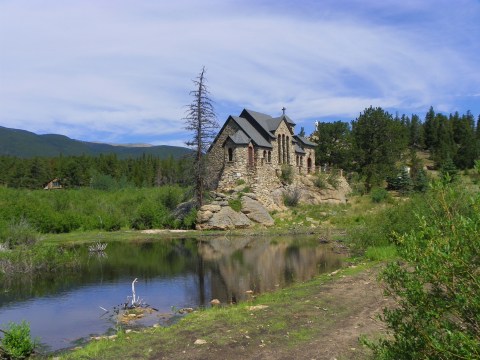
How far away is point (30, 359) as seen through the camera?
39.3ft

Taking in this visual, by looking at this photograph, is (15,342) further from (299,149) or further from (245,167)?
(299,149)

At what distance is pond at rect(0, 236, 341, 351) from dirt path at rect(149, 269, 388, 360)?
410 centimetres

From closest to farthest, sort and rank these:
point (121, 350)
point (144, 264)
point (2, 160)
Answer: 1. point (121, 350)
2. point (144, 264)
3. point (2, 160)

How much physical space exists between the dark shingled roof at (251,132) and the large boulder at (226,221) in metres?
10.8

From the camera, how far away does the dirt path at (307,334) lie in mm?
10766

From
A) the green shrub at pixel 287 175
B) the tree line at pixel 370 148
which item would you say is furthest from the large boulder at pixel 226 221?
the tree line at pixel 370 148

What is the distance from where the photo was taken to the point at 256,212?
47875mm

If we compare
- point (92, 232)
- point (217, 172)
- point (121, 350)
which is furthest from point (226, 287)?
point (217, 172)

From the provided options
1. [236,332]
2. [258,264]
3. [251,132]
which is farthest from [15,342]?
[251,132]

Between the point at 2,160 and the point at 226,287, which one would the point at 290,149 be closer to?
the point at 226,287

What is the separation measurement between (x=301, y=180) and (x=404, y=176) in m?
18.2

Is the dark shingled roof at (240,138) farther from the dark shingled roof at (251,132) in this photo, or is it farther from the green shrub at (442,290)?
the green shrub at (442,290)

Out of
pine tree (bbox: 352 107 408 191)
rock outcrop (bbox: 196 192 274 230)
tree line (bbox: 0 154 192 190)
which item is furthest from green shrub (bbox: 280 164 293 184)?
tree line (bbox: 0 154 192 190)

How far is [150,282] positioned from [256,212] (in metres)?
25.8
